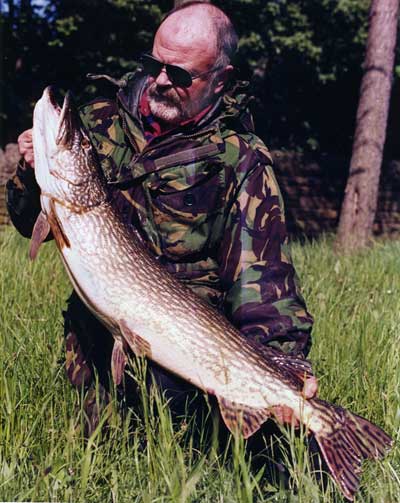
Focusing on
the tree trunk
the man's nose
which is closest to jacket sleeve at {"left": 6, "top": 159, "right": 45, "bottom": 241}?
the man's nose

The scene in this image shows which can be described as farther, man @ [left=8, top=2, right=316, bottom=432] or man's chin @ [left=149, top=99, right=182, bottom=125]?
man's chin @ [left=149, top=99, right=182, bottom=125]

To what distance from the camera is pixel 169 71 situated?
3.43m

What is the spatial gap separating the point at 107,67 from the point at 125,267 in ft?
34.2

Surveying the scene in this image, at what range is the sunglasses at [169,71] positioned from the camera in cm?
341

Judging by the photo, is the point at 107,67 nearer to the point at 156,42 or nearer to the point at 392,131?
the point at 392,131

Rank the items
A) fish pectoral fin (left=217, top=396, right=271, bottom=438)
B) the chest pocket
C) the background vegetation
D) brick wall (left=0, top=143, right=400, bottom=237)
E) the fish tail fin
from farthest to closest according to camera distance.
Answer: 1. the background vegetation
2. brick wall (left=0, top=143, right=400, bottom=237)
3. the chest pocket
4. fish pectoral fin (left=217, top=396, right=271, bottom=438)
5. the fish tail fin

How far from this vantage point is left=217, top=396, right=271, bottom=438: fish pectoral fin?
2.80 metres

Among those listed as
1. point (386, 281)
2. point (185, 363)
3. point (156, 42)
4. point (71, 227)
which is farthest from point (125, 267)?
point (386, 281)

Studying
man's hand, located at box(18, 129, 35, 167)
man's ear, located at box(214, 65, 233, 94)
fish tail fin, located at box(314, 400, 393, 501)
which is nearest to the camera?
A: fish tail fin, located at box(314, 400, 393, 501)

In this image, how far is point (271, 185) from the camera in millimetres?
3439

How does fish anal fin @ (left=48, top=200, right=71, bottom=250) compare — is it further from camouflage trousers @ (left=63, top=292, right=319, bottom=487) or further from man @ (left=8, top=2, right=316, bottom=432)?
camouflage trousers @ (left=63, top=292, right=319, bottom=487)

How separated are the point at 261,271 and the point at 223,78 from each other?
1028 mm

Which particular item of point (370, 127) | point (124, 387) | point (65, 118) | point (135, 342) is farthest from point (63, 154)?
point (370, 127)

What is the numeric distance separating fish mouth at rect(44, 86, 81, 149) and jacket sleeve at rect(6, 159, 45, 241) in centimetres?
33
